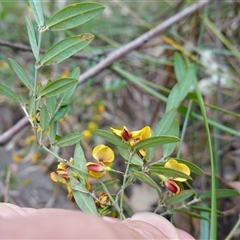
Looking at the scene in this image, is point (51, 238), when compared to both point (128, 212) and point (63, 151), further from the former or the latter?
point (63, 151)

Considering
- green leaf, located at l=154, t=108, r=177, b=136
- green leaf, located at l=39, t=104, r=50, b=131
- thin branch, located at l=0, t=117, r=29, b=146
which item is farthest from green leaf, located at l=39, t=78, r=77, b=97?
thin branch, located at l=0, t=117, r=29, b=146

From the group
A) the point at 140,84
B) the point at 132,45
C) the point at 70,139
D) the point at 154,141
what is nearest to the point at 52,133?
the point at 70,139

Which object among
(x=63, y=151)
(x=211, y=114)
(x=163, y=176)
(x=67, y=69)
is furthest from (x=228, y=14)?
(x=163, y=176)

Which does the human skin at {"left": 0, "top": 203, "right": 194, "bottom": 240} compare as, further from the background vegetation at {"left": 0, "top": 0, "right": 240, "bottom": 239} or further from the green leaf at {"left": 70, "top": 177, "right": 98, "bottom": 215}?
the background vegetation at {"left": 0, "top": 0, "right": 240, "bottom": 239}

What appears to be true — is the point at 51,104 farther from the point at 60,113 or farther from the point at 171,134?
the point at 171,134

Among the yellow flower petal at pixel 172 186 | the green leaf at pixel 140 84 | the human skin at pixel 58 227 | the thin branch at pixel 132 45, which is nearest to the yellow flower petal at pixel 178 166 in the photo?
the yellow flower petal at pixel 172 186

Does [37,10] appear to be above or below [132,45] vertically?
above

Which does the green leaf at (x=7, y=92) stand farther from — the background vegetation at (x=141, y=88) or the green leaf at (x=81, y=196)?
the background vegetation at (x=141, y=88)
